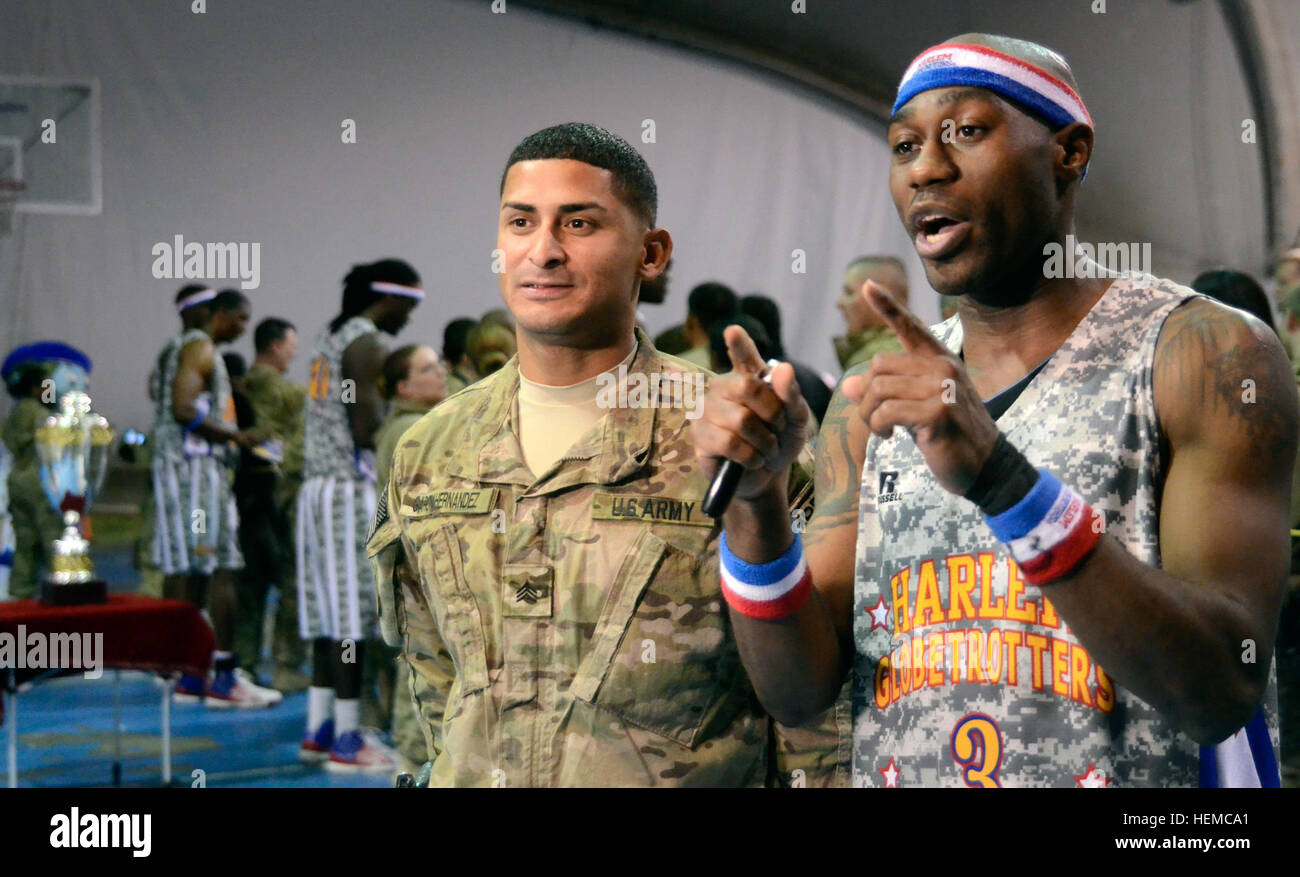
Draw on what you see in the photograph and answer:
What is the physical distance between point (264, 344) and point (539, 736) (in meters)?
5.36

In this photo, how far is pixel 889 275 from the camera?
5391 millimetres

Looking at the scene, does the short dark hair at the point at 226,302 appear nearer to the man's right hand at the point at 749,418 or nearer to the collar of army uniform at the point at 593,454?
the collar of army uniform at the point at 593,454

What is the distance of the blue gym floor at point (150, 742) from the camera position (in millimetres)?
4820

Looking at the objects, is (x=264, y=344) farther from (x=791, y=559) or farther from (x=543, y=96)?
(x=791, y=559)

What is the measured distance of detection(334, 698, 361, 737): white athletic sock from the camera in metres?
4.84

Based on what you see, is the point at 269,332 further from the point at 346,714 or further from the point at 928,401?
the point at 928,401

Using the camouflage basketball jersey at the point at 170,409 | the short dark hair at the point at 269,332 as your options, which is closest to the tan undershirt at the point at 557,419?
the camouflage basketball jersey at the point at 170,409

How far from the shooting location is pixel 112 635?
4.18 meters

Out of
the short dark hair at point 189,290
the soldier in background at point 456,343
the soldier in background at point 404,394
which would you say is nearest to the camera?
the soldier in background at point 404,394

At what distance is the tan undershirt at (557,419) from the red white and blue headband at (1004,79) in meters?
0.58

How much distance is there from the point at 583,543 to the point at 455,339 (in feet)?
13.8

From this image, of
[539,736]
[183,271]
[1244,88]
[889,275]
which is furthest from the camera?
[183,271]

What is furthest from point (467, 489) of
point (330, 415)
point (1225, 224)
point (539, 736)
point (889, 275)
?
point (1225, 224)

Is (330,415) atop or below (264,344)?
below
